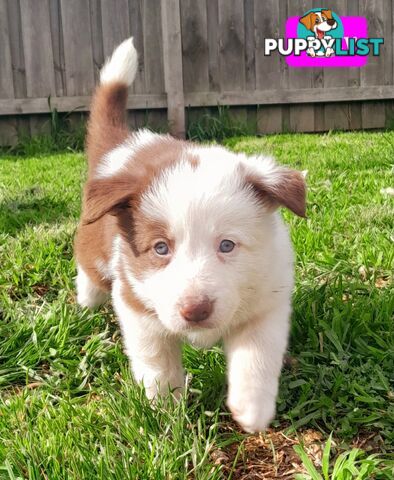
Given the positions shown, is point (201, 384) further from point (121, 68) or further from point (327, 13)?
point (327, 13)

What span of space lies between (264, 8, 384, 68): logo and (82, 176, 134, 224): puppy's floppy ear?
6604 mm

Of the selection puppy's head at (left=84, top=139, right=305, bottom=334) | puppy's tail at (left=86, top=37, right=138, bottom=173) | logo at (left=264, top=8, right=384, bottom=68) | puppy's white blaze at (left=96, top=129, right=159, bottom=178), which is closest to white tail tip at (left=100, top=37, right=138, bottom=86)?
puppy's tail at (left=86, top=37, right=138, bottom=173)

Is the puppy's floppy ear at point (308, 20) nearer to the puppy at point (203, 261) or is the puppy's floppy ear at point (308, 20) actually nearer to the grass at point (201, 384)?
the grass at point (201, 384)

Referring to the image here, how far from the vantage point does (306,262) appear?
10.2 ft

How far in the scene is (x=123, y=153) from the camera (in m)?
2.60

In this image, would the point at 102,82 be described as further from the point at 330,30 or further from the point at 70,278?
the point at 330,30

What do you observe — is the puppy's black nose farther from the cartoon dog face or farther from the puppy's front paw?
the cartoon dog face

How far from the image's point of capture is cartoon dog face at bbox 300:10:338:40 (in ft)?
27.3

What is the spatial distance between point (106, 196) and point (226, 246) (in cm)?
41

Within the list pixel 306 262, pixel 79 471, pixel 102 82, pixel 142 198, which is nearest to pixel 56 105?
pixel 102 82

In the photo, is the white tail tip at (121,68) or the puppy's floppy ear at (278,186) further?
the white tail tip at (121,68)

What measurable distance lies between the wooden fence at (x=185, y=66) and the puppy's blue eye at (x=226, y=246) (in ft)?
20.0

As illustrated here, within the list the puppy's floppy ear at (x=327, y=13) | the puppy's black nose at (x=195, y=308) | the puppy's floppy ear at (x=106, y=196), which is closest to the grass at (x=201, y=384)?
the puppy's black nose at (x=195, y=308)

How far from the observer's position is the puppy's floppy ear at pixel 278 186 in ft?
6.56
